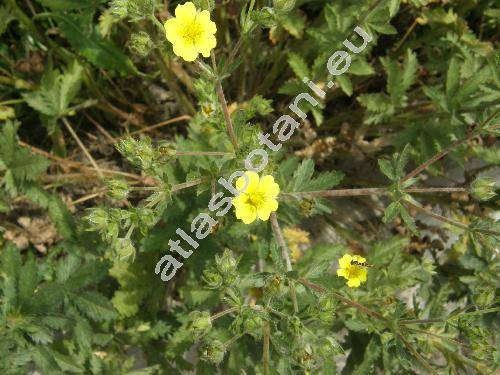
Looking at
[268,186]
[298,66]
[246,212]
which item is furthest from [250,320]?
[298,66]

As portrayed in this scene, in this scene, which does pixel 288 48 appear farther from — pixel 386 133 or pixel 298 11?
pixel 386 133

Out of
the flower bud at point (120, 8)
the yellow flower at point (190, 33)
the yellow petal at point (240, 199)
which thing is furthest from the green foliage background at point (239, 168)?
the yellow petal at point (240, 199)

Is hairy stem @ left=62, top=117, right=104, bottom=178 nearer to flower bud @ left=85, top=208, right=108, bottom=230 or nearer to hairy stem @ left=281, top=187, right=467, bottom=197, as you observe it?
flower bud @ left=85, top=208, right=108, bottom=230

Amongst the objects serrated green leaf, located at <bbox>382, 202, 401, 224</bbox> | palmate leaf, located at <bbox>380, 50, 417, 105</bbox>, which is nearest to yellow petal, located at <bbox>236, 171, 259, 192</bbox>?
serrated green leaf, located at <bbox>382, 202, 401, 224</bbox>

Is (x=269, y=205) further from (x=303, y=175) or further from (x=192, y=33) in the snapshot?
(x=192, y=33)

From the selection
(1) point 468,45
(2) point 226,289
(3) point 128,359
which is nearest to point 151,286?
(3) point 128,359

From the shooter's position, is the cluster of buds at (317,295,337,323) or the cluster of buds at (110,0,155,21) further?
the cluster of buds at (317,295,337,323)
